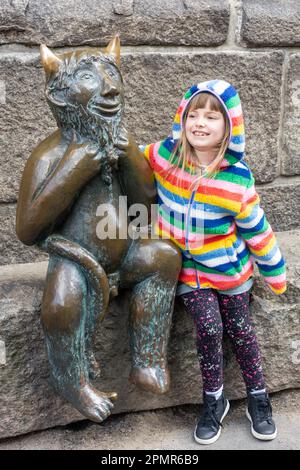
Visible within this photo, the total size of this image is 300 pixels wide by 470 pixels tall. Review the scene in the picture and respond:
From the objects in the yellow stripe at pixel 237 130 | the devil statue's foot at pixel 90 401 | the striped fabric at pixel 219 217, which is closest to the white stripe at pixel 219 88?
the striped fabric at pixel 219 217

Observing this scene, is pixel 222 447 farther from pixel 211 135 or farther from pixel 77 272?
pixel 211 135

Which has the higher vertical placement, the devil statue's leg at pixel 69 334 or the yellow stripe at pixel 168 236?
the yellow stripe at pixel 168 236

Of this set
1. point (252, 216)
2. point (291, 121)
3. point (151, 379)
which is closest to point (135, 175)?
point (252, 216)

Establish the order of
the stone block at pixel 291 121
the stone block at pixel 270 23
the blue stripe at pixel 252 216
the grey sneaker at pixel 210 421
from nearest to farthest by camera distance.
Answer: the blue stripe at pixel 252 216, the grey sneaker at pixel 210 421, the stone block at pixel 270 23, the stone block at pixel 291 121

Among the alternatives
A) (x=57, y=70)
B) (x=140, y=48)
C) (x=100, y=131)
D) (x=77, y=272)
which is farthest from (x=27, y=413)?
(x=140, y=48)

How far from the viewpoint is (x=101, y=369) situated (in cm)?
187

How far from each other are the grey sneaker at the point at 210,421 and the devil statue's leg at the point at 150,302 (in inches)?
9.2

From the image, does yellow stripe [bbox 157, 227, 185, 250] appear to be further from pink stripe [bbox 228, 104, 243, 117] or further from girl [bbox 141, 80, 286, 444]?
pink stripe [bbox 228, 104, 243, 117]

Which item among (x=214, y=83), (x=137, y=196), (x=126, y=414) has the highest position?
(x=214, y=83)

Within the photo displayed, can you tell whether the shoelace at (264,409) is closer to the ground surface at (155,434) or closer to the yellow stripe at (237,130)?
the ground surface at (155,434)

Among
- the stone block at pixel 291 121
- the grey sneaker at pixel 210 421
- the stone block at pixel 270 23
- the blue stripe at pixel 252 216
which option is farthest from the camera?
the stone block at pixel 291 121

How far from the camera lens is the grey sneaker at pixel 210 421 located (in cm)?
189

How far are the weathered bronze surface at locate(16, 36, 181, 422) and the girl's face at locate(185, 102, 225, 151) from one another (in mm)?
167

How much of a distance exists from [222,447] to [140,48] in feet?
4.37
